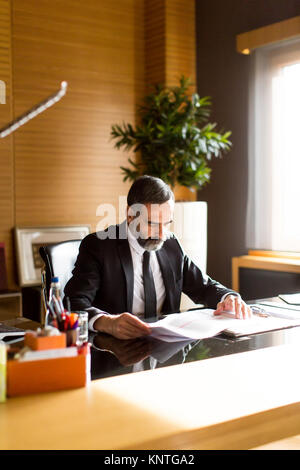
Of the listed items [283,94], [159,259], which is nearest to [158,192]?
[159,259]

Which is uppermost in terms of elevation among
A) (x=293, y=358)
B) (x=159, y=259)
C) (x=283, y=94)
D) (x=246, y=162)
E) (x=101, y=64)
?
(x=101, y=64)

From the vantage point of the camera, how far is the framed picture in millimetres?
4957

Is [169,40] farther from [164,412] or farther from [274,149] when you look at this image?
[164,412]

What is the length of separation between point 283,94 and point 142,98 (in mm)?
1492

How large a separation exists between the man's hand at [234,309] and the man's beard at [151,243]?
17.7 inches

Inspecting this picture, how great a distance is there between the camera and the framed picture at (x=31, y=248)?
4.96 meters

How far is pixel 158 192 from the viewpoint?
2.68 meters

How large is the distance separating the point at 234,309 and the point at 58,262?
865 millimetres

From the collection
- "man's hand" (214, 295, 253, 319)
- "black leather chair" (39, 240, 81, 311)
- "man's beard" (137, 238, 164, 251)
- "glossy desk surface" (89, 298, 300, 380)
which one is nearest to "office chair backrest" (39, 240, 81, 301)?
"black leather chair" (39, 240, 81, 311)

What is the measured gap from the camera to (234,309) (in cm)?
238

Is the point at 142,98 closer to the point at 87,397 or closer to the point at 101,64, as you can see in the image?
the point at 101,64

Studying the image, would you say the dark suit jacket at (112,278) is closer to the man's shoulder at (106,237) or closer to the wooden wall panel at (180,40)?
the man's shoulder at (106,237)

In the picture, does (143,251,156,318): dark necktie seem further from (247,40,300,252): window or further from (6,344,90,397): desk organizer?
(247,40,300,252): window

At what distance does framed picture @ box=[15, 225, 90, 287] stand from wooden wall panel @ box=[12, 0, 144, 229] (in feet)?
0.35
